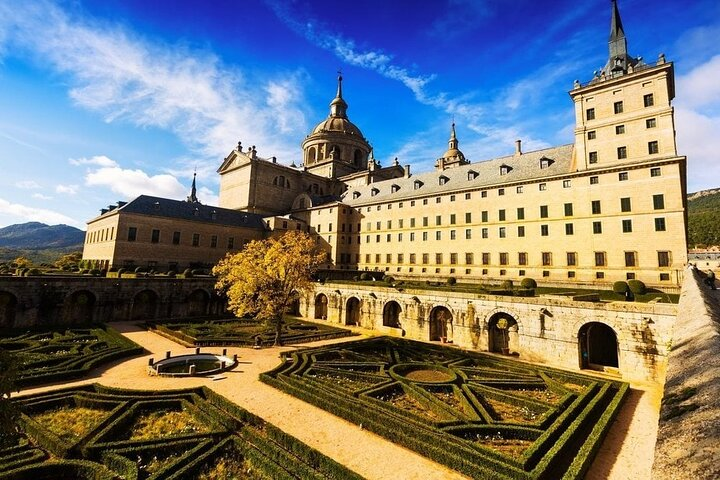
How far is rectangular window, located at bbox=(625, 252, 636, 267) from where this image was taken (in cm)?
3622

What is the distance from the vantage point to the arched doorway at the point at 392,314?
37812 mm

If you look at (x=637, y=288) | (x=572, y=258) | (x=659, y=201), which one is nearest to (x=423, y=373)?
(x=637, y=288)

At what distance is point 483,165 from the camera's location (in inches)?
2068

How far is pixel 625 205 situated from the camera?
122ft

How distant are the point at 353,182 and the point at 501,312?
178 feet

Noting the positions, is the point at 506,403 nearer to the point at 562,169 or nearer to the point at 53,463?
the point at 53,463

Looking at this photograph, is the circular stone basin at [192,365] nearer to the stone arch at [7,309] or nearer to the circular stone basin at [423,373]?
the circular stone basin at [423,373]

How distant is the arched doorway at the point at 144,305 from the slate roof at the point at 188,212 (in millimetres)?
15123

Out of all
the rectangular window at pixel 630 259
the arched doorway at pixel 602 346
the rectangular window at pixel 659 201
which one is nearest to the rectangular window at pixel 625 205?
the rectangular window at pixel 659 201

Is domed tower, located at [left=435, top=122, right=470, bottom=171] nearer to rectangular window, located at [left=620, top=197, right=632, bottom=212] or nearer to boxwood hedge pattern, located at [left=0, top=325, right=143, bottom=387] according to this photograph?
rectangular window, located at [left=620, top=197, right=632, bottom=212]

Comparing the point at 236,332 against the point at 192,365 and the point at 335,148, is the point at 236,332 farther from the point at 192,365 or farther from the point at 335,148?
the point at 335,148

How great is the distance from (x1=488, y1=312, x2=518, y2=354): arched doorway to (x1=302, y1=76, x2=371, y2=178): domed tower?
193 ft

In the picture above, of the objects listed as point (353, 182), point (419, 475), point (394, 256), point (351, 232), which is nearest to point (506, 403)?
point (419, 475)

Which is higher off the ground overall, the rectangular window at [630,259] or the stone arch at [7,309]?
the rectangular window at [630,259]
